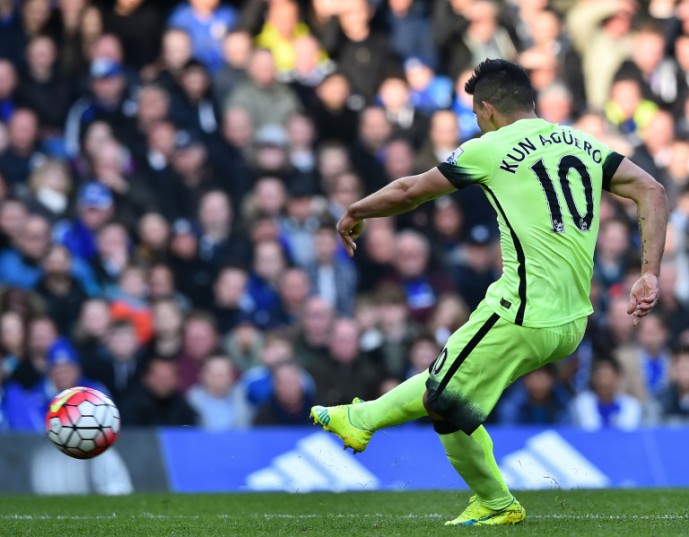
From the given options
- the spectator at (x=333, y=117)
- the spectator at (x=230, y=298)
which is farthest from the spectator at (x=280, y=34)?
the spectator at (x=230, y=298)

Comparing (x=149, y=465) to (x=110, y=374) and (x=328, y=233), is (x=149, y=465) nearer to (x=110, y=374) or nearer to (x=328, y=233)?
(x=110, y=374)

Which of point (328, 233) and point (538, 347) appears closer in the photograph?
point (538, 347)

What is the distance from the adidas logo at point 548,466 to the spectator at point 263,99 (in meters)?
5.25

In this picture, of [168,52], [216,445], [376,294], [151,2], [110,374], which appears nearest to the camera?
[216,445]

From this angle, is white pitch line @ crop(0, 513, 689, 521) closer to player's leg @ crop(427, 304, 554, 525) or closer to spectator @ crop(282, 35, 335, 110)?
player's leg @ crop(427, 304, 554, 525)

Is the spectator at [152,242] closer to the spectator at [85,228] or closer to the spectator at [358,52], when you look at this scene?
the spectator at [85,228]

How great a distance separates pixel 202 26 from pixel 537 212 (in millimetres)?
9481

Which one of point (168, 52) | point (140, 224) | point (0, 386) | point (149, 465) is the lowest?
point (149, 465)

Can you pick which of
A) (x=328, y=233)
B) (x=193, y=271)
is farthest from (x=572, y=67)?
(x=193, y=271)

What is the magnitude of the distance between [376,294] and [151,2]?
497 cm

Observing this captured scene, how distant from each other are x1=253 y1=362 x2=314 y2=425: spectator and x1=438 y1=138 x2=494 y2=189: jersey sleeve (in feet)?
16.5

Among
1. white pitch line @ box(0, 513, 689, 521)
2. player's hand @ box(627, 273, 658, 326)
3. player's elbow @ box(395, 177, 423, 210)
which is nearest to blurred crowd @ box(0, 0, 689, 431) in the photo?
white pitch line @ box(0, 513, 689, 521)

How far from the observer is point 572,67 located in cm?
1667

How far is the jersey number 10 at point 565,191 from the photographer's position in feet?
22.3
